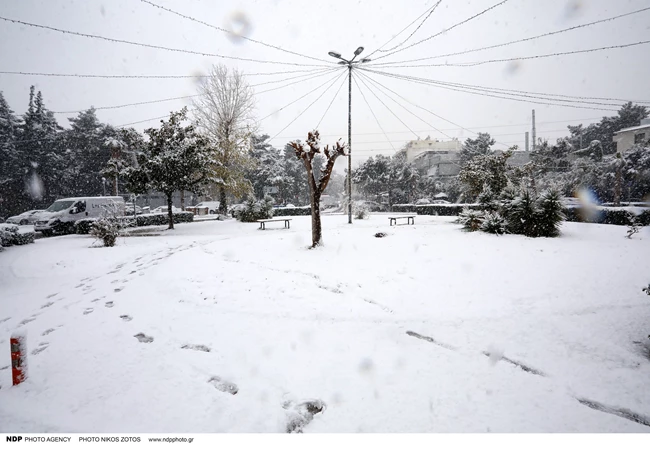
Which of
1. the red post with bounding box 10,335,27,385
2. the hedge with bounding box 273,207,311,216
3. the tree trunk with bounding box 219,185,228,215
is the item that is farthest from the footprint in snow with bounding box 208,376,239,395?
the hedge with bounding box 273,207,311,216

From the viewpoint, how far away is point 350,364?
132 inches

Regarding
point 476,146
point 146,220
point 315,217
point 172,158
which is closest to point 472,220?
point 315,217

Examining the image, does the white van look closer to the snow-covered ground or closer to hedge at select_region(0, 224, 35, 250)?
hedge at select_region(0, 224, 35, 250)

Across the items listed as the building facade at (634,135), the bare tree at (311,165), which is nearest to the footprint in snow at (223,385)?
the bare tree at (311,165)

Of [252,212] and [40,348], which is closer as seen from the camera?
[40,348]

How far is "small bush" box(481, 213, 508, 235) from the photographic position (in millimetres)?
10648

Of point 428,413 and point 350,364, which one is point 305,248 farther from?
point 428,413

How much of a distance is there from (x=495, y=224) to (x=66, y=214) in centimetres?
2084

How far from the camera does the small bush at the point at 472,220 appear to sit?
1176 centimetres

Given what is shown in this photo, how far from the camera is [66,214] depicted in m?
14.3

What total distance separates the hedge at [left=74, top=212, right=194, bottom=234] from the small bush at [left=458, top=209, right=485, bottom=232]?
1553cm

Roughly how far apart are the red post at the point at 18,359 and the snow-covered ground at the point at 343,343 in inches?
4.6

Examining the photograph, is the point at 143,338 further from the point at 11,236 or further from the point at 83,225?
the point at 83,225

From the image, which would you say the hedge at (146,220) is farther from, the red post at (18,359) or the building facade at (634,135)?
the building facade at (634,135)
